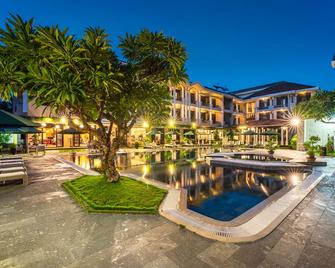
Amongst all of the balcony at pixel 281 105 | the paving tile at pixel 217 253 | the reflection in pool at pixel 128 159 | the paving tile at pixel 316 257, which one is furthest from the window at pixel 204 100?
the paving tile at pixel 217 253

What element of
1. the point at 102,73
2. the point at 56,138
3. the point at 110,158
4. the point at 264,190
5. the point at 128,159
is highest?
the point at 102,73

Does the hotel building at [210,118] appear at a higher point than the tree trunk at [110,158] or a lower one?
higher

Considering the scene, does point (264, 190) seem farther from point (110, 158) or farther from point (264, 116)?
point (264, 116)

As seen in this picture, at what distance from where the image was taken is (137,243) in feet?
11.4

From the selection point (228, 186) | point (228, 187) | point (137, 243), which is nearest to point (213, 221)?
point (137, 243)

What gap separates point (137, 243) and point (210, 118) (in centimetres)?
3400

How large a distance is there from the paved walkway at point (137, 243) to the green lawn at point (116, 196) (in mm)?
303

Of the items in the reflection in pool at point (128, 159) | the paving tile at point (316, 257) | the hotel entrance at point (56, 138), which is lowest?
the paving tile at point (316, 257)

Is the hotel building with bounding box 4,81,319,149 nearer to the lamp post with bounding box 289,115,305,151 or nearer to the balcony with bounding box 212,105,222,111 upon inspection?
the balcony with bounding box 212,105,222,111

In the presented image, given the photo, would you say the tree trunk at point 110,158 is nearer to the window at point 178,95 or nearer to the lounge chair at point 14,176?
the lounge chair at point 14,176

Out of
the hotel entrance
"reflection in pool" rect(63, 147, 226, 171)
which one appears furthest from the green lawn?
the hotel entrance

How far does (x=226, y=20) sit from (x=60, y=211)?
110 meters

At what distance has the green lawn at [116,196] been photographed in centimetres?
492

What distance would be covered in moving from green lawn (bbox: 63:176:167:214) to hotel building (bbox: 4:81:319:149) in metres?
18.4
